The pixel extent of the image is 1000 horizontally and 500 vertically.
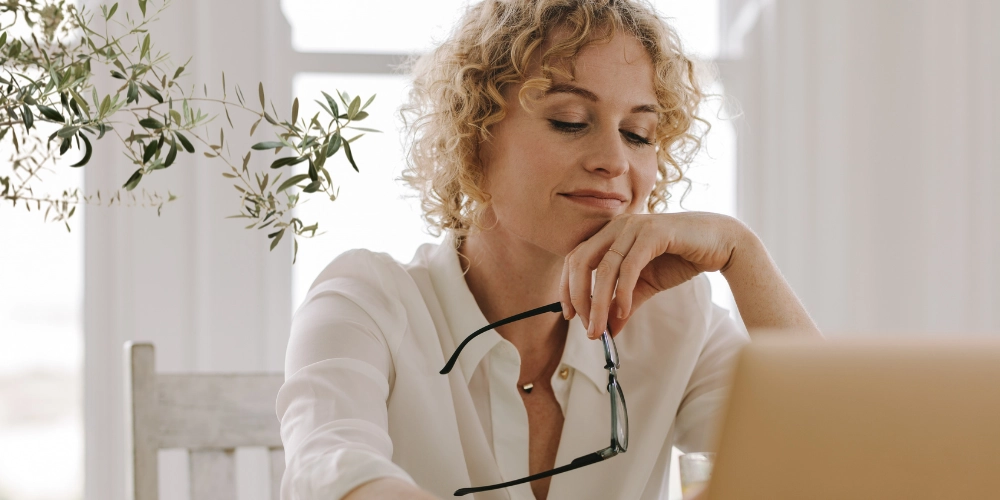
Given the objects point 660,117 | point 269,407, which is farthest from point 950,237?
point 269,407

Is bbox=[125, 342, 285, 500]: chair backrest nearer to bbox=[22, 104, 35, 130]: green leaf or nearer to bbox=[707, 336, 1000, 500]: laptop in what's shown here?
bbox=[22, 104, 35, 130]: green leaf

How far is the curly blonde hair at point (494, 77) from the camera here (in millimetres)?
1212

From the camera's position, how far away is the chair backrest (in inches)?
51.3

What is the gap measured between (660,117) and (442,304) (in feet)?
1.44

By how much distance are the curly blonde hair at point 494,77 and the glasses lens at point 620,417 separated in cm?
34

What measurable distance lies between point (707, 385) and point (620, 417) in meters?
0.18

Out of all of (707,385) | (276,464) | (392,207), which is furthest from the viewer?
(392,207)

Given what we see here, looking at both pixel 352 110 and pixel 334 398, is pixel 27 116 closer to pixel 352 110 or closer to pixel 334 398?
pixel 352 110

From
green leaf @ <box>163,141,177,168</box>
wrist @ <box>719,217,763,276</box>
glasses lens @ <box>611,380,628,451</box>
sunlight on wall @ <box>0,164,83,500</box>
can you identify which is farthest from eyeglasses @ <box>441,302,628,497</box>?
sunlight on wall @ <box>0,164,83,500</box>

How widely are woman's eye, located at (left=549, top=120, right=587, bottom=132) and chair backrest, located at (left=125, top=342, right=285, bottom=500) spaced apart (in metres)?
0.61

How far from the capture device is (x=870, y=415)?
43cm

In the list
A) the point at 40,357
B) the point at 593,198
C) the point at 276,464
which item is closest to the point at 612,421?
the point at 593,198

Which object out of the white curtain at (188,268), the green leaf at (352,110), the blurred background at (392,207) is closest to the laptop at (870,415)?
the green leaf at (352,110)

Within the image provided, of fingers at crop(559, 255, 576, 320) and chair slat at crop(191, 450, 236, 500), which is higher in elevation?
fingers at crop(559, 255, 576, 320)
